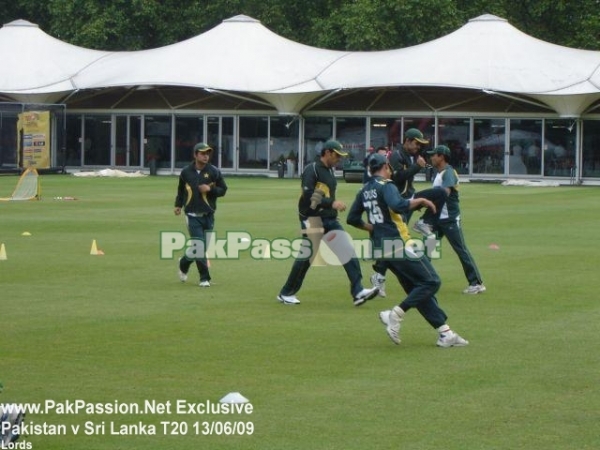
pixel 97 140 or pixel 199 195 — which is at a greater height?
pixel 97 140

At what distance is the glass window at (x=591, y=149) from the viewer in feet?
167

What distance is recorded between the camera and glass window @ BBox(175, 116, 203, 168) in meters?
56.8

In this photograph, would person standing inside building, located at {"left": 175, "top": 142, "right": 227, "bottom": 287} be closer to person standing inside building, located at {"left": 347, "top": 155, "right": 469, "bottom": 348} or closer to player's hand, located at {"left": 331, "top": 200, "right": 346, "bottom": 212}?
player's hand, located at {"left": 331, "top": 200, "right": 346, "bottom": 212}

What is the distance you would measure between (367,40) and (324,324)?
4791cm

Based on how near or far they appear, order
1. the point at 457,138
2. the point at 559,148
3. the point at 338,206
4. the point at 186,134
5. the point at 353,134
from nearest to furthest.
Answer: the point at 338,206
the point at 559,148
the point at 457,138
the point at 353,134
the point at 186,134

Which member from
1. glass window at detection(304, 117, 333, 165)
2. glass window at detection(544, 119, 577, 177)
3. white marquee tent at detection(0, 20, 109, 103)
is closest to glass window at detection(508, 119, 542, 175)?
glass window at detection(544, 119, 577, 177)

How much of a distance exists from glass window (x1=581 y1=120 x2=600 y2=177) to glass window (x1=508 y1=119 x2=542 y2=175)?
178 cm

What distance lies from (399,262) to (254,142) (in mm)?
43634

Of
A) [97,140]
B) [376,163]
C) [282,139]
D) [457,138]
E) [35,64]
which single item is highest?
[35,64]

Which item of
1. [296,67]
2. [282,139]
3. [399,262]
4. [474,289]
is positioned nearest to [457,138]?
[296,67]

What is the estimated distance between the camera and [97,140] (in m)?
58.3

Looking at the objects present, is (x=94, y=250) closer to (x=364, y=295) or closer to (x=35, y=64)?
(x=364, y=295)

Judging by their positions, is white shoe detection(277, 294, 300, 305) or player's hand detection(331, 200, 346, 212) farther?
white shoe detection(277, 294, 300, 305)

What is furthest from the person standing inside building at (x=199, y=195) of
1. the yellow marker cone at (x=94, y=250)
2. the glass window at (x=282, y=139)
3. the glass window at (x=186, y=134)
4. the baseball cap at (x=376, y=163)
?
the glass window at (x=186, y=134)
